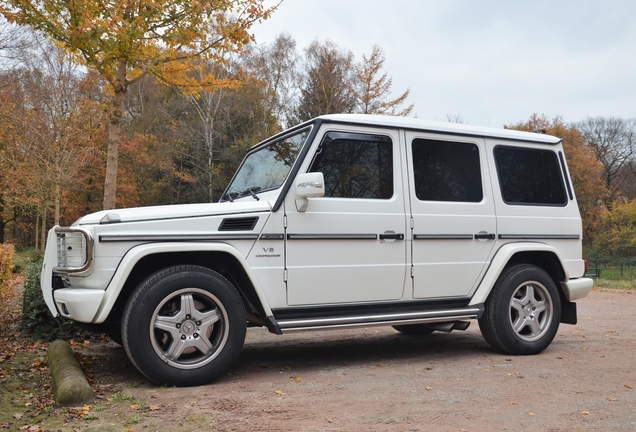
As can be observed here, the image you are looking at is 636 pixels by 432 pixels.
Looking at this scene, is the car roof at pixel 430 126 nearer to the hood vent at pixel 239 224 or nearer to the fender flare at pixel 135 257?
the hood vent at pixel 239 224

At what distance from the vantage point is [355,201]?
5527 mm

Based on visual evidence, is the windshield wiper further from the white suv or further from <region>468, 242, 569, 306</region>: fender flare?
<region>468, 242, 569, 306</region>: fender flare

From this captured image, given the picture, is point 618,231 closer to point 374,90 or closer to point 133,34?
point 374,90

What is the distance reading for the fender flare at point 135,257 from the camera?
14.8ft

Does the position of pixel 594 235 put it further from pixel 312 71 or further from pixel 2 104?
pixel 2 104

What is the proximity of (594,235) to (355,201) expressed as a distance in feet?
142

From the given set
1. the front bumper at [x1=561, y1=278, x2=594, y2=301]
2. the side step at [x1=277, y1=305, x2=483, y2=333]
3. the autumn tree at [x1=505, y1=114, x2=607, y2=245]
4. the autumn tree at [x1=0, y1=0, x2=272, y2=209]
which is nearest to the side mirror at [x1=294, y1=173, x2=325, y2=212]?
the side step at [x1=277, y1=305, x2=483, y2=333]

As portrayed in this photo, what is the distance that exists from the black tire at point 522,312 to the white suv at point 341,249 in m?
0.01

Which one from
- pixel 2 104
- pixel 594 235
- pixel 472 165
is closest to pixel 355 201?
pixel 472 165

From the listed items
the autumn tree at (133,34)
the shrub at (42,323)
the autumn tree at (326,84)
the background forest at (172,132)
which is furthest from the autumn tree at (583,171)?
the shrub at (42,323)

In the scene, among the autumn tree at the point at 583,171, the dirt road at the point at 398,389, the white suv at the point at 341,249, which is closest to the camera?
the dirt road at the point at 398,389

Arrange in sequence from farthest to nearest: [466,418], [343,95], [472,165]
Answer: [343,95], [472,165], [466,418]

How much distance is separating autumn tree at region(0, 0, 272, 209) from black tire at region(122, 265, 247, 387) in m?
4.25

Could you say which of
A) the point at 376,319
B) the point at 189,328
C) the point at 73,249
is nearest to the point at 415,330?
the point at 376,319
